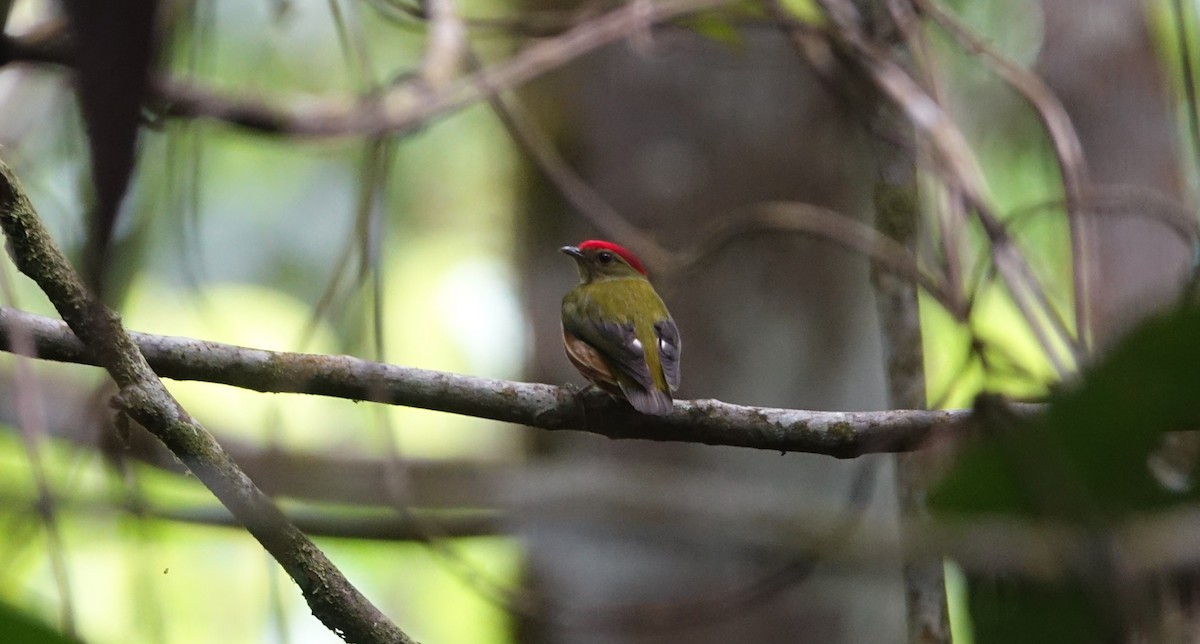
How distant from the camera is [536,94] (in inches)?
187

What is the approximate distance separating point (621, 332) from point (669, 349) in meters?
0.16

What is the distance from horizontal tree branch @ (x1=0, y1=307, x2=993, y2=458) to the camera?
198cm

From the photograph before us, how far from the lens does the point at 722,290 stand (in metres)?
4.19

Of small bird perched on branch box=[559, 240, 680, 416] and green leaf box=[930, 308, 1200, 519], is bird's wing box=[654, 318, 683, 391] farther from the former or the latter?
green leaf box=[930, 308, 1200, 519]

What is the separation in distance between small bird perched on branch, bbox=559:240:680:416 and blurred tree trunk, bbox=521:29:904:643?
0.95 ft

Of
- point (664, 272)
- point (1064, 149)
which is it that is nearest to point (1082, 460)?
point (1064, 149)

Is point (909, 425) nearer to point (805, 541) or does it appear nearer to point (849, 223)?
point (805, 541)

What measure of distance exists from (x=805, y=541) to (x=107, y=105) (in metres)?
0.66

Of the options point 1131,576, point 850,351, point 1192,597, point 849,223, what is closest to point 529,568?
point 850,351

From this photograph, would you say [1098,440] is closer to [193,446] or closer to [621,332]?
[193,446]

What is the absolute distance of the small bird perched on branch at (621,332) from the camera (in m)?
2.70

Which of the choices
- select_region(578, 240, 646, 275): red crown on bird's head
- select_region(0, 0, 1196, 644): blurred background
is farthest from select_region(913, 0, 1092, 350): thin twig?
select_region(578, 240, 646, 275): red crown on bird's head

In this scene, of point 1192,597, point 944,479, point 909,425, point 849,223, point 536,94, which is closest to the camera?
point 944,479

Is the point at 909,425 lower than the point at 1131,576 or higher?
higher
